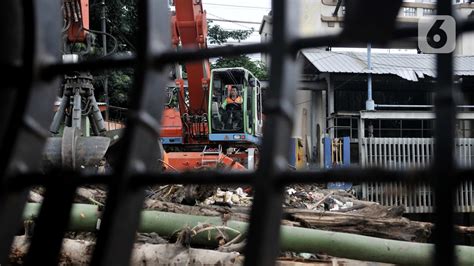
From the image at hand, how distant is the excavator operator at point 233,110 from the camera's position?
501 inches

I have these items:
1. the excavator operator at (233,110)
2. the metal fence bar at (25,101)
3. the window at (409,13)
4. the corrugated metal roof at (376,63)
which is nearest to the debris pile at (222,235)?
the window at (409,13)

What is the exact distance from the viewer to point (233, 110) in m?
12.9

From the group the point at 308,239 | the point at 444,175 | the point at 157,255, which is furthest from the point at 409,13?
the point at 444,175

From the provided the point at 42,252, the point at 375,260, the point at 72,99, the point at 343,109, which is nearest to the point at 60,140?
the point at 72,99

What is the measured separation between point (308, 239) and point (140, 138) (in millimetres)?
3135

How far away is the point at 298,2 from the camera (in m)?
0.98

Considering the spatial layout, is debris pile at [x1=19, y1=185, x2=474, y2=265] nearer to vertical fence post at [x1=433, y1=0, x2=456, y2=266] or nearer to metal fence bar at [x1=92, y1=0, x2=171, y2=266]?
metal fence bar at [x1=92, y1=0, x2=171, y2=266]

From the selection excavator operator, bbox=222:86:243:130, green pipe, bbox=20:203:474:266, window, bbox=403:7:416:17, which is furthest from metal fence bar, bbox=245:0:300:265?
excavator operator, bbox=222:86:243:130

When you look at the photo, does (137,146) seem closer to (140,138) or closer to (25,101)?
(140,138)
